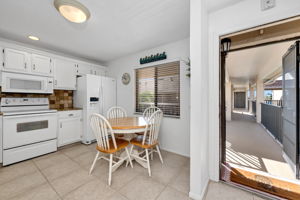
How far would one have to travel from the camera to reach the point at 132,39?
253 cm

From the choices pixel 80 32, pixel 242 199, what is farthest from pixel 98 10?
pixel 242 199

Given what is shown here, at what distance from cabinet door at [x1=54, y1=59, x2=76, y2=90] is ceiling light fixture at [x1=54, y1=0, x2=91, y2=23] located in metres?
2.01

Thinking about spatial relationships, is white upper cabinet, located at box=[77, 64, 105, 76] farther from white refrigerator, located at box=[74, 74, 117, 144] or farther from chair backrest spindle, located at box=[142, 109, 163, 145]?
chair backrest spindle, located at box=[142, 109, 163, 145]

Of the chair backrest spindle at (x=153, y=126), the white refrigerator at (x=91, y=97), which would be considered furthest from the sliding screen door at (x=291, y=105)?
the white refrigerator at (x=91, y=97)

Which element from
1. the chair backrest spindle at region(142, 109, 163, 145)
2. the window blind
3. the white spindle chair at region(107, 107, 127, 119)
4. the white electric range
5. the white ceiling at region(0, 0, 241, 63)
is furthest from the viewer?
the white spindle chair at region(107, 107, 127, 119)

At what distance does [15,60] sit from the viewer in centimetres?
231

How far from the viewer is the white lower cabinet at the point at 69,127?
274cm

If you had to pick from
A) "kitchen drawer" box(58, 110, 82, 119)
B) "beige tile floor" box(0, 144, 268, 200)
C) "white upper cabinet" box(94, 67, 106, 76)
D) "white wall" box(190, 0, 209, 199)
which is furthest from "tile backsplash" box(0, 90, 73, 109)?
"white wall" box(190, 0, 209, 199)

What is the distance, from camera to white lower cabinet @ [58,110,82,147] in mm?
2737

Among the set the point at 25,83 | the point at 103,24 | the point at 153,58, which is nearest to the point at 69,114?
the point at 25,83

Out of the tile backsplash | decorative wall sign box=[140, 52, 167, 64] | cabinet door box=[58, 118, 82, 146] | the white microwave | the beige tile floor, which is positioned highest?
decorative wall sign box=[140, 52, 167, 64]

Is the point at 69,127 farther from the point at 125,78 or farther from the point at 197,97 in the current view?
the point at 197,97

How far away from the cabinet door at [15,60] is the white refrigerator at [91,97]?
41.2 inches

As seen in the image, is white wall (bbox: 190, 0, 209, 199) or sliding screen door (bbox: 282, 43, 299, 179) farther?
sliding screen door (bbox: 282, 43, 299, 179)
